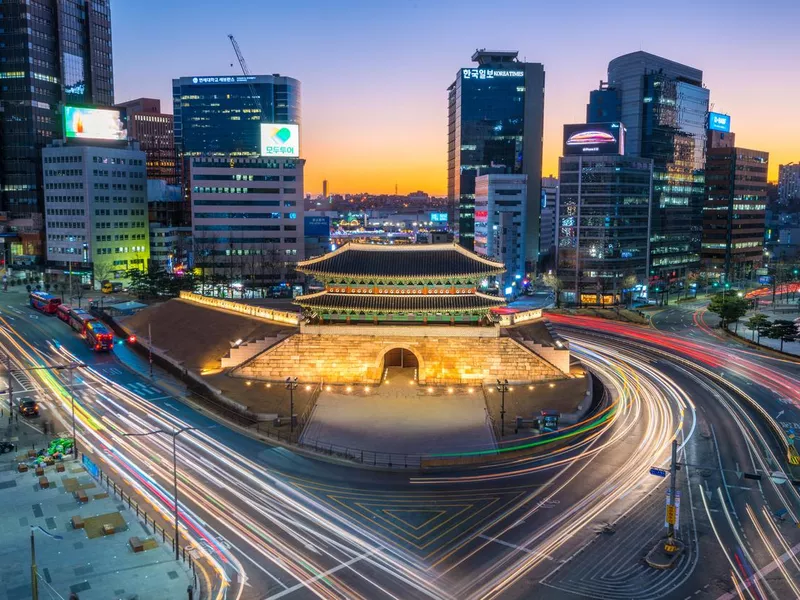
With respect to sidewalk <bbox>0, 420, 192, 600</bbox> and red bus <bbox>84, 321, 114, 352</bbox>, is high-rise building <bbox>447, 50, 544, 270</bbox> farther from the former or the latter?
sidewalk <bbox>0, 420, 192, 600</bbox>

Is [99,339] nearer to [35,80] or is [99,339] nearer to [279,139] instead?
[279,139]

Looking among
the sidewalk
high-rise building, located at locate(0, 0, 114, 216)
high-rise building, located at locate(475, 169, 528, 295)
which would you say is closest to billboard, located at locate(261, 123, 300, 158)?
high-rise building, located at locate(475, 169, 528, 295)

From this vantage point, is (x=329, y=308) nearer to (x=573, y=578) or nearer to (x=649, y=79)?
(x=573, y=578)

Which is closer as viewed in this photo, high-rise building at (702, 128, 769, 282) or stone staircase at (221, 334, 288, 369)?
stone staircase at (221, 334, 288, 369)

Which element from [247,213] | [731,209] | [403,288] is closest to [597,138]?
[247,213]

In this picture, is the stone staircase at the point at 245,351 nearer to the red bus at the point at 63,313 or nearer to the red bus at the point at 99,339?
the red bus at the point at 99,339

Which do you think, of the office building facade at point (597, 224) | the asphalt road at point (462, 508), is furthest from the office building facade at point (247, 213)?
the asphalt road at point (462, 508)
